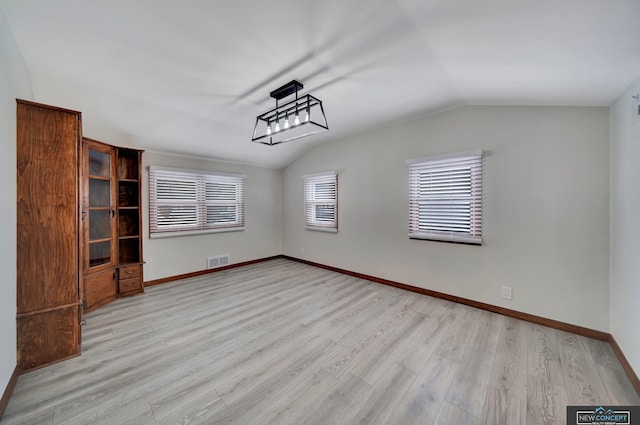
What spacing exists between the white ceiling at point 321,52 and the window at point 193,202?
1152 mm

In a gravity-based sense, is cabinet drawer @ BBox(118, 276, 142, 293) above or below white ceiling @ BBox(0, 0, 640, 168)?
below

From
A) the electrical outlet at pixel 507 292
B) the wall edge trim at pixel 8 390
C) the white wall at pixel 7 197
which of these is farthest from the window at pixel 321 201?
the wall edge trim at pixel 8 390

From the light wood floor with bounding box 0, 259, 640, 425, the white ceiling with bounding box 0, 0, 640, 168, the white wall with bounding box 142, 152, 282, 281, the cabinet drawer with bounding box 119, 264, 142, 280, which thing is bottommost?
the light wood floor with bounding box 0, 259, 640, 425

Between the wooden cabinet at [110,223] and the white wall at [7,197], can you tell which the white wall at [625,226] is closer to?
the white wall at [7,197]

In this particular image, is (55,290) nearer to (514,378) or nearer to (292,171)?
(514,378)

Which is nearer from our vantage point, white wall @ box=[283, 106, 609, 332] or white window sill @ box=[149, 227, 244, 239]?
white wall @ box=[283, 106, 609, 332]

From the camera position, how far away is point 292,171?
5.41 meters

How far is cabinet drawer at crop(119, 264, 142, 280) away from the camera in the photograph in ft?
10.6

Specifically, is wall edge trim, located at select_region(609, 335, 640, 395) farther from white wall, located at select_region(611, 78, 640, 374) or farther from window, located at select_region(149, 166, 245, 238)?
window, located at select_region(149, 166, 245, 238)

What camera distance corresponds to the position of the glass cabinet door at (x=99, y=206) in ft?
9.01

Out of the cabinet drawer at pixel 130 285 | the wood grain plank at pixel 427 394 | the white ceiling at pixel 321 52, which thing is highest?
the white ceiling at pixel 321 52

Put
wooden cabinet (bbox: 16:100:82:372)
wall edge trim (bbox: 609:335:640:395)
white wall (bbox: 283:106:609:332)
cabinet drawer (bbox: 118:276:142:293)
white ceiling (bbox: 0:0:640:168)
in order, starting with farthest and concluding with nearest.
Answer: cabinet drawer (bbox: 118:276:142:293)
white wall (bbox: 283:106:609:332)
wooden cabinet (bbox: 16:100:82:372)
wall edge trim (bbox: 609:335:640:395)
white ceiling (bbox: 0:0:640:168)

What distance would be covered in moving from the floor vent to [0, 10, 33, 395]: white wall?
2747 millimetres

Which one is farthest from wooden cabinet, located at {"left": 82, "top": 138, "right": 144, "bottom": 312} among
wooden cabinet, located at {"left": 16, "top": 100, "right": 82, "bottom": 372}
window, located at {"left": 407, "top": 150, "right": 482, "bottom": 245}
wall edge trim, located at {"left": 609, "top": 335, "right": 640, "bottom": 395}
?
wall edge trim, located at {"left": 609, "top": 335, "right": 640, "bottom": 395}
